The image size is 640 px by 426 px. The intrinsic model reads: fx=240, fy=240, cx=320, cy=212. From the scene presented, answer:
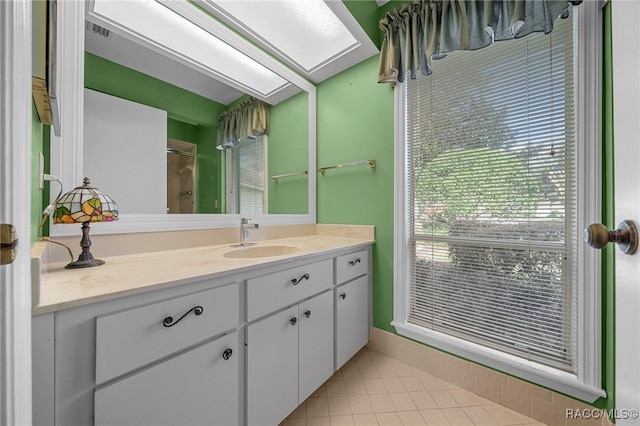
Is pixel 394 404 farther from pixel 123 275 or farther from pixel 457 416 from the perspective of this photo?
pixel 123 275

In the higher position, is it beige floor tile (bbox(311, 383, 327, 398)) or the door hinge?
the door hinge

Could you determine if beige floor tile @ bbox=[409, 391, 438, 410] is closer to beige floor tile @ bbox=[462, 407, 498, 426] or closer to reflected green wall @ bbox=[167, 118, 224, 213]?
beige floor tile @ bbox=[462, 407, 498, 426]

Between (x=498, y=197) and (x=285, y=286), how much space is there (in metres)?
1.19

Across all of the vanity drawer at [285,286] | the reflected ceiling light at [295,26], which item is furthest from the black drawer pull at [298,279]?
the reflected ceiling light at [295,26]

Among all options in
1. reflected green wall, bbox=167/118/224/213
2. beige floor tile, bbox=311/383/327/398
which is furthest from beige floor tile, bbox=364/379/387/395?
reflected green wall, bbox=167/118/224/213

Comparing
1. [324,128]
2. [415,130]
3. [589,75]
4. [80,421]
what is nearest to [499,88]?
[589,75]

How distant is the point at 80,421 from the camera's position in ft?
1.91

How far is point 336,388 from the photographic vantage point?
137 centimetres

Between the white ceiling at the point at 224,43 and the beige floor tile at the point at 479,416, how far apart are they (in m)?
2.21

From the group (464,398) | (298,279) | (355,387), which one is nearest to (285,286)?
(298,279)

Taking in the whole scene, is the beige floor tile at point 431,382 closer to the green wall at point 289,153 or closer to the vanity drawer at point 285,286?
the vanity drawer at point 285,286

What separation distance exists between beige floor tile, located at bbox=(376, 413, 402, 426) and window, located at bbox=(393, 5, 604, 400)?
48 centimetres

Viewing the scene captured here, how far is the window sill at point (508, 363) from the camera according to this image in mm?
1067

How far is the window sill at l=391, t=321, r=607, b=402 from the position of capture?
3.50 feet
